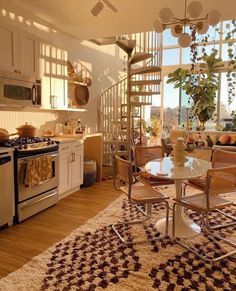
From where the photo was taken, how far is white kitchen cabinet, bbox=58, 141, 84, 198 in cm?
390

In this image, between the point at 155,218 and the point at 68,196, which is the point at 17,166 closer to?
the point at 68,196

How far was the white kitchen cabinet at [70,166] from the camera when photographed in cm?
A: 390

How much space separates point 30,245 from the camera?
2.60m

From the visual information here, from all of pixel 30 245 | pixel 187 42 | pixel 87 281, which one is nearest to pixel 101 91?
pixel 187 42

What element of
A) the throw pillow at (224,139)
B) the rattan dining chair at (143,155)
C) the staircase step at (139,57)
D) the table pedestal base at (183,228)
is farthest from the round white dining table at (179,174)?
the throw pillow at (224,139)

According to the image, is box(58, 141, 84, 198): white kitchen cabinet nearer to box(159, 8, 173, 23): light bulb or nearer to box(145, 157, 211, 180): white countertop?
box(145, 157, 211, 180): white countertop

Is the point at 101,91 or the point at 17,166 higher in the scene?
the point at 101,91

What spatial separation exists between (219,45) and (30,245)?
8907 mm

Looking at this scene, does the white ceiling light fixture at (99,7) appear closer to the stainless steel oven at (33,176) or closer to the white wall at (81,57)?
the white wall at (81,57)

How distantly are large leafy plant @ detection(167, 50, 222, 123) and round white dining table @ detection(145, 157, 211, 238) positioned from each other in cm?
431

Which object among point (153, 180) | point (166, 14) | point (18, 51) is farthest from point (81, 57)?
point (153, 180)

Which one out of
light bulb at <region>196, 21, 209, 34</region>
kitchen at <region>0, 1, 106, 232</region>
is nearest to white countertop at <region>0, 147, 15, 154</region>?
kitchen at <region>0, 1, 106, 232</region>

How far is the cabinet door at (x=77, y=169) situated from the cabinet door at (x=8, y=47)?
160cm

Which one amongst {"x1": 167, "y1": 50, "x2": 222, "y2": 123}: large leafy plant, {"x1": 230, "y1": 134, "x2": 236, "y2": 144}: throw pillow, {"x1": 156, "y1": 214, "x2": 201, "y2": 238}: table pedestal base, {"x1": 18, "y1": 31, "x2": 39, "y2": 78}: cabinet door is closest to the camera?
{"x1": 156, "y1": 214, "x2": 201, "y2": 238}: table pedestal base
